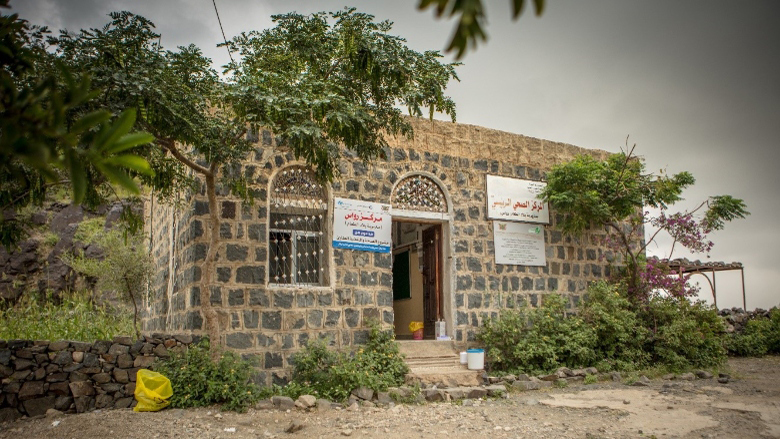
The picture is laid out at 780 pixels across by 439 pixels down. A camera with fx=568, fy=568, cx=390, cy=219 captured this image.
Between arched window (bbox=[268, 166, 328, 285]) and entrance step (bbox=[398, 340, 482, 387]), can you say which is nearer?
arched window (bbox=[268, 166, 328, 285])

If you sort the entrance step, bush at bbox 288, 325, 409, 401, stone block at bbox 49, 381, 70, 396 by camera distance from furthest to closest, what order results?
the entrance step → bush at bbox 288, 325, 409, 401 → stone block at bbox 49, 381, 70, 396

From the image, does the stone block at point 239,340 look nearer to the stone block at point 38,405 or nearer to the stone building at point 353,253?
the stone building at point 353,253

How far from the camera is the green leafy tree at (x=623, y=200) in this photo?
32.6 feet

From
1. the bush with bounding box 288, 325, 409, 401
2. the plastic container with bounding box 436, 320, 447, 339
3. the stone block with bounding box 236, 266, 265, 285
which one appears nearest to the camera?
the bush with bounding box 288, 325, 409, 401

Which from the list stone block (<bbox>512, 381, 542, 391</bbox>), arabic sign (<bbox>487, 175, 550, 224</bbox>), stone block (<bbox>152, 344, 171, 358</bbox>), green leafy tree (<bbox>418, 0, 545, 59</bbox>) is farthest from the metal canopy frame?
green leafy tree (<bbox>418, 0, 545, 59</bbox>)

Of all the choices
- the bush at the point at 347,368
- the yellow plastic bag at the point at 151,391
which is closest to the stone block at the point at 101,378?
the yellow plastic bag at the point at 151,391

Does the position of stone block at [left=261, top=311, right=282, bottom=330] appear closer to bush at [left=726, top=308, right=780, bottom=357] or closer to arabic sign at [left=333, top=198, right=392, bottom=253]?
arabic sign at [left=333, top=198, right=392, bottom=253]

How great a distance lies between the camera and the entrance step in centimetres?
829

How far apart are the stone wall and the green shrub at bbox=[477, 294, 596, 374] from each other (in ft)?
16.7

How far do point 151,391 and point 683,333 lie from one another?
8263 millimetres

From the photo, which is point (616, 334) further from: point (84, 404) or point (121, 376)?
point (84, 404)

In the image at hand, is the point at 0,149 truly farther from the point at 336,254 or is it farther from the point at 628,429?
the point at 336,254

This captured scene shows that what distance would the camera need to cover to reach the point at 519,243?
32.7 feet

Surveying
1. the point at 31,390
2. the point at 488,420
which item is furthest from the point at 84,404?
the point at 488,420
